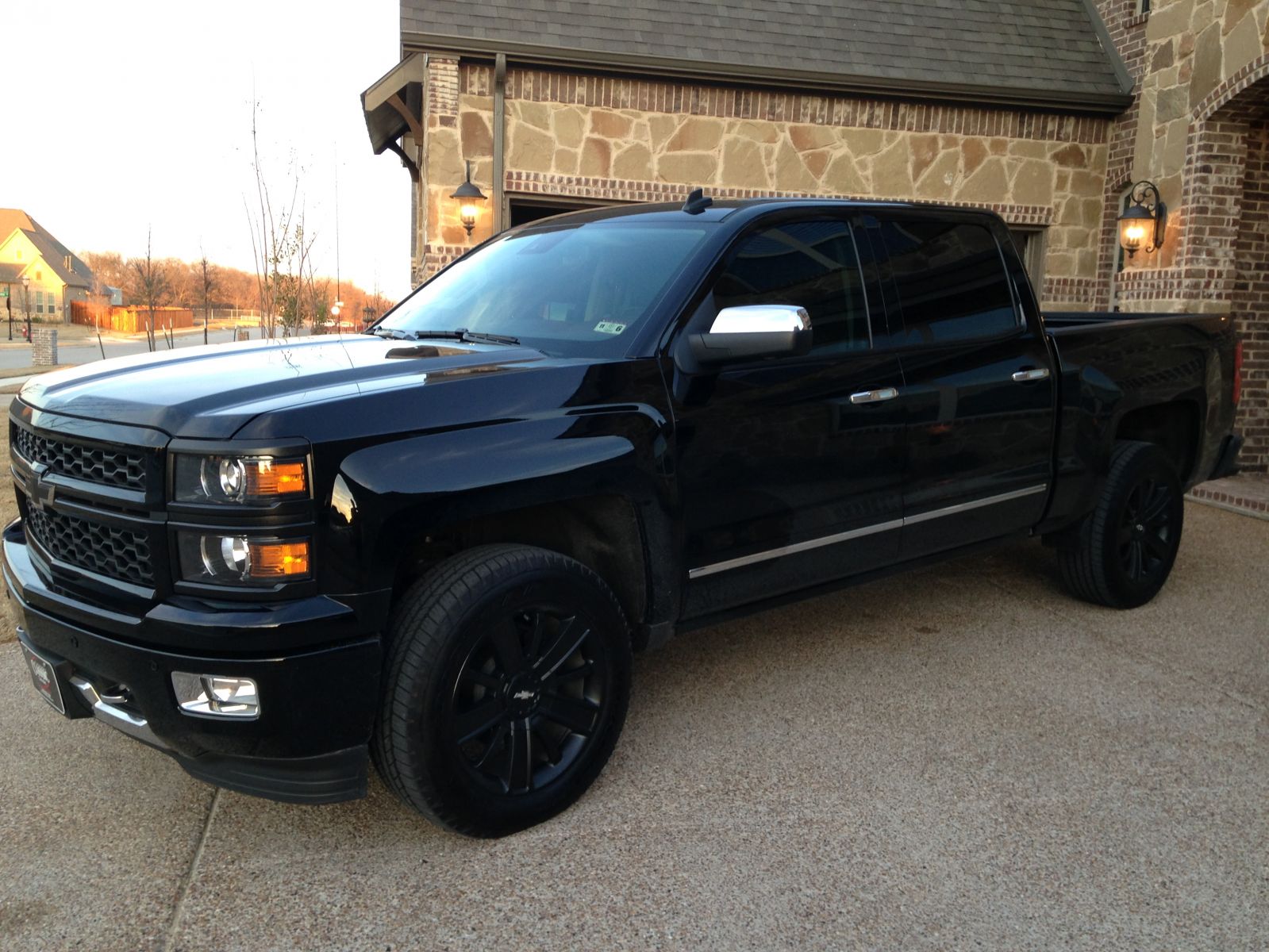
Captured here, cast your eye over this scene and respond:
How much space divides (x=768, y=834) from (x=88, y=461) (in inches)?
Answer: 84.6

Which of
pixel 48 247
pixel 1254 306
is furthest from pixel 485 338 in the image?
pixel 48 247

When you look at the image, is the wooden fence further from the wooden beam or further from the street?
the wooden beam

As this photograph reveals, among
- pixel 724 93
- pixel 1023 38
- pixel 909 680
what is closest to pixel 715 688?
pixel 909 680

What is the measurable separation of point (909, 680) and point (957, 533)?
633mm

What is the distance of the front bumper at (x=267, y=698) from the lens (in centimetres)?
247

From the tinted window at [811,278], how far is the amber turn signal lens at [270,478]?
5.16ft

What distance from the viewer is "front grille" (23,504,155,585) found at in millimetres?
2566

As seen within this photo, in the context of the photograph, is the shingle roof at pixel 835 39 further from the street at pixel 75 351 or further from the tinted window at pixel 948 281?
the street at pixel 75 351

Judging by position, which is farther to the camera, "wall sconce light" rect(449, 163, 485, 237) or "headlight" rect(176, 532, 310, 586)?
"wall sconce light" rect(449, 163, 485, 237)

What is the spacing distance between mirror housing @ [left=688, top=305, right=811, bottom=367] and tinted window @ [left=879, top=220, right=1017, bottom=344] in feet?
2.99

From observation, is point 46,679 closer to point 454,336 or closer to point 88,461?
point 88,461

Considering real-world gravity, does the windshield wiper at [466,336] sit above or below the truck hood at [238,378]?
above

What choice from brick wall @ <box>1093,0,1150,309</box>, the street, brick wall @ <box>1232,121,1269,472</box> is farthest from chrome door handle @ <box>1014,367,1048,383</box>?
the street

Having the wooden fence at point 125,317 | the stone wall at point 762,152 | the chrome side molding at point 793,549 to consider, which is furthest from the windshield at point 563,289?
the wooden fence at point 125,317
